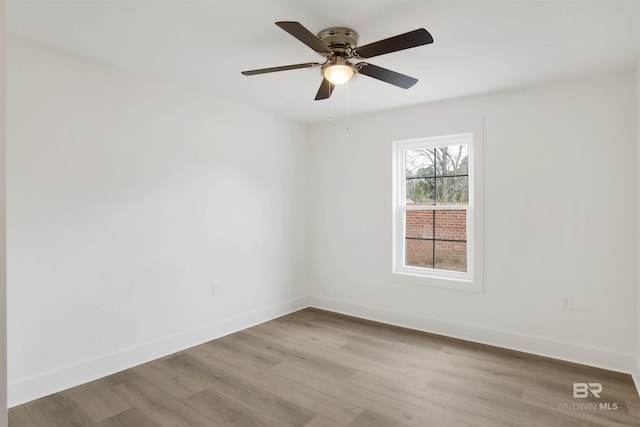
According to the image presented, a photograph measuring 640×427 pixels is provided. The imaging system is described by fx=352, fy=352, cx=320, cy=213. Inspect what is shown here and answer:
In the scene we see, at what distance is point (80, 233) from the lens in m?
2.61

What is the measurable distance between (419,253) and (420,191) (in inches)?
27.5

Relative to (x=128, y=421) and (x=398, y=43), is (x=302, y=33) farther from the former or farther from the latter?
(x=128, y=421)

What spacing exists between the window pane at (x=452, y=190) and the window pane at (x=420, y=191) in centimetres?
7

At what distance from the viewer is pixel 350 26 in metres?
2.15

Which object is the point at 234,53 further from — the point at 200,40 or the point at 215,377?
the point at 215,377

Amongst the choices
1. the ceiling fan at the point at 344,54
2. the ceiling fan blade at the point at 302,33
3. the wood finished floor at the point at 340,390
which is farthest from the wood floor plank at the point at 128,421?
the ceiling fan blade at the point at 302,33

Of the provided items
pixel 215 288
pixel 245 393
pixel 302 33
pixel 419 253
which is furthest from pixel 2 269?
pixel 419 253

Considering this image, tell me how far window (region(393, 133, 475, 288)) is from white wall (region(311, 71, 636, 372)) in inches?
6.6

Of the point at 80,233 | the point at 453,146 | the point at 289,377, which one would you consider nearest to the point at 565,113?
the point at 453,146

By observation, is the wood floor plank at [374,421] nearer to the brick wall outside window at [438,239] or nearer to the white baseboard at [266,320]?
the white baseboard at [266,320]

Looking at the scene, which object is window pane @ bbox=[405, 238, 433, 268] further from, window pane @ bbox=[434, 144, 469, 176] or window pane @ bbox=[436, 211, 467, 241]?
window pane @ bbox=[434, 144, 469, 176]

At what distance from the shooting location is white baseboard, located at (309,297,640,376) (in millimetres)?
2846

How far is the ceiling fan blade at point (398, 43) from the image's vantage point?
1735 mm

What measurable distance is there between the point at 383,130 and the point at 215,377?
301 centimetres
